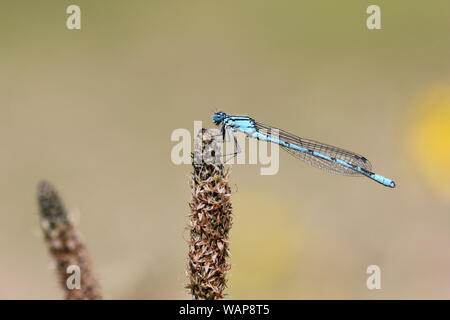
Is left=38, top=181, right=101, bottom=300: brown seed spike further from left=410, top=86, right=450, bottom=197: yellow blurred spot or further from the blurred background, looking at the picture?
left=410, top=86, right=450, bottom=197: yellow blurred spot

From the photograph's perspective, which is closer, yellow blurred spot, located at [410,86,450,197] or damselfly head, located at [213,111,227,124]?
damselfly head, located at [213,111,227,124]

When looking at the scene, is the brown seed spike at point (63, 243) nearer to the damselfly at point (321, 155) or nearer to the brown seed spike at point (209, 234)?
the brown seed spike at point (209, 234)

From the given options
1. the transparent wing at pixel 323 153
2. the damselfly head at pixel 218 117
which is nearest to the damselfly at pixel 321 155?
the transparent wing at pixel 323 153

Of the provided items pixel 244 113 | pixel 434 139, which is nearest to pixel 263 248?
pixel 434 139

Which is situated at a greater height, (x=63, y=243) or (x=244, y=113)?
(x=244, y=113)

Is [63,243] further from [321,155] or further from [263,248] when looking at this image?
[263,248]

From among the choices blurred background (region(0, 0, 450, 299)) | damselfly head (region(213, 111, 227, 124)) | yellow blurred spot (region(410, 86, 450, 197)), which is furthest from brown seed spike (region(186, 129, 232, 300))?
yellow blurred spot (region(410, 86, 450, 197))
